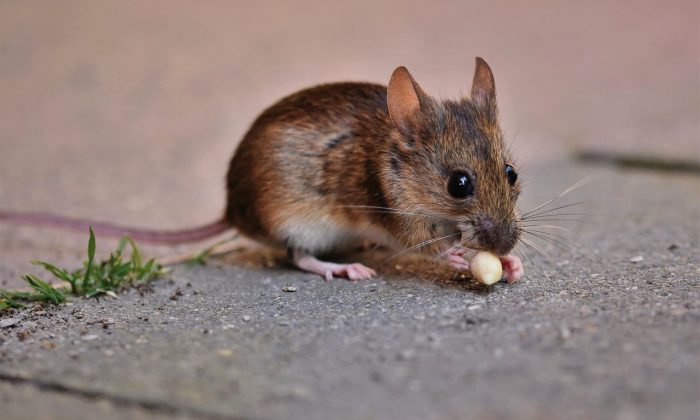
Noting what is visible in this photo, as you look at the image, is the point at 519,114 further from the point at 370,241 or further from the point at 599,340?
the point at 599,340

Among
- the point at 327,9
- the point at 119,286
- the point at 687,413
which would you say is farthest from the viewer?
the point at 327,9

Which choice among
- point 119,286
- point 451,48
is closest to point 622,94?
point 451,48

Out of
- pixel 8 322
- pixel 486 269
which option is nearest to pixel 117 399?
pixel 8 322

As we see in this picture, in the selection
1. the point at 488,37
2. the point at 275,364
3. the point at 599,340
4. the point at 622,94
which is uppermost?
the point at 488,37

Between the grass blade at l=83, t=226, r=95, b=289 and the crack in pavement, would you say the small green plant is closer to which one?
the grass blade at l=83, t=226, r=95, b=289

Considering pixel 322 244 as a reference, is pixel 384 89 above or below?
above

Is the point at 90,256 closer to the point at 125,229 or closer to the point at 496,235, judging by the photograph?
the point at 125,229

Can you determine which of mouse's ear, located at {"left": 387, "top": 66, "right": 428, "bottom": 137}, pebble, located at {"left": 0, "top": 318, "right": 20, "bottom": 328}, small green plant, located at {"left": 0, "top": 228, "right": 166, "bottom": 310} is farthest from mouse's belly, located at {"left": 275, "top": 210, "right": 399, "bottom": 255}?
pebble, located at {"left": 0, "top": 318, "right": 20, "bottom": 328}

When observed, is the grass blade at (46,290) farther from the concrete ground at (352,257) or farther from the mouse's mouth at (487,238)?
the mouse's mouth at (487,238)

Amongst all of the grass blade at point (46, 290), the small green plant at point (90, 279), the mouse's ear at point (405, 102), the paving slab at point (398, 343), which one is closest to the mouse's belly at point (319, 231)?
the paving slab at point (398, 343)
